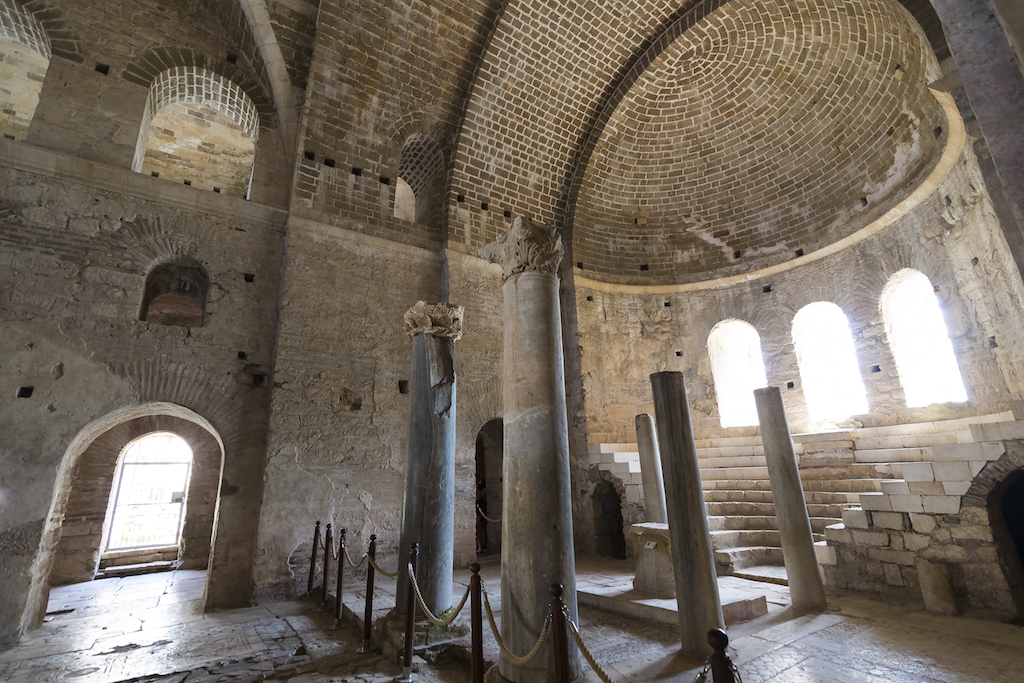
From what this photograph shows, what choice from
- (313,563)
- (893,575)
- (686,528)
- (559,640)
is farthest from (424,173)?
(893,575)

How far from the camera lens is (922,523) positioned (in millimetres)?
5547

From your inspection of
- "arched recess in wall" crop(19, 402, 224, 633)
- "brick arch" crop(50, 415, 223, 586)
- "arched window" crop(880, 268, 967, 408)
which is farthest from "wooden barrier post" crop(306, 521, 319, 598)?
"arched window" crop(880, 268, 967, 408)

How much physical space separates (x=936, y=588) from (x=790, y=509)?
1467 millimetres

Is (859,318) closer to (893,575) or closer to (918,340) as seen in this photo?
(918,340)

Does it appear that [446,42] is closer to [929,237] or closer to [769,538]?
[929,237]

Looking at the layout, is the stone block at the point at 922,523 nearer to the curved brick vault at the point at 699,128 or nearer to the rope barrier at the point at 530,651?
the rope barrier at the point at 530,651

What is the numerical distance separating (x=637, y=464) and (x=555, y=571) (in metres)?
6.17

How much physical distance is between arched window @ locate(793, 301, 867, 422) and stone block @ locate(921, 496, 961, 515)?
5455 millimetres

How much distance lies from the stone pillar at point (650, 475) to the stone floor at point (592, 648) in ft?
3.92

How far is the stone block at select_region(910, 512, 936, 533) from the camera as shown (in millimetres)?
5484

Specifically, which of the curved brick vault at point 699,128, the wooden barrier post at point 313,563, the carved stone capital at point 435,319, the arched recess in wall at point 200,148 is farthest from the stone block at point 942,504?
the arched recess in wall at point 200,148

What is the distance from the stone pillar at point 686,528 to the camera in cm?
414

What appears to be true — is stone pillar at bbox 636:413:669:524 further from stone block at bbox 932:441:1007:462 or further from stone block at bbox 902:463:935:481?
stone block at bbox 932:441:1007:462

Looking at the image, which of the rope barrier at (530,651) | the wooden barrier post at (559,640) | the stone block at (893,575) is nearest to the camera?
the wooden barrier post at (559,640)
